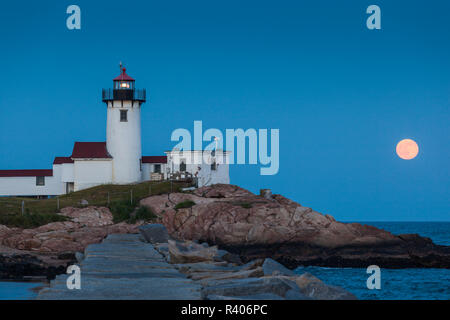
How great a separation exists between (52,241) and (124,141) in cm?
2442

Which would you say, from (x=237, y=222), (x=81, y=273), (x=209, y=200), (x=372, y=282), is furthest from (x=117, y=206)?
(x=81, y=273)

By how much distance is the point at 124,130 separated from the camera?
54.3 m

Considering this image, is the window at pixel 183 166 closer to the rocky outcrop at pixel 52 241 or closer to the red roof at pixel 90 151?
the red roof at pixel 90 151

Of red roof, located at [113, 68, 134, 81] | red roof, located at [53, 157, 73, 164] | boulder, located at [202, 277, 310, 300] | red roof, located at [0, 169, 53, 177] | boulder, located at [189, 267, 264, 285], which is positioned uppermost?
red roof, located at [113, 68, 134, 81]

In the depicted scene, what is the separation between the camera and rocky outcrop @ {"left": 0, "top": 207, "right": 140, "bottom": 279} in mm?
23875

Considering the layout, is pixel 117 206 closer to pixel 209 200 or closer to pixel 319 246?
pixel 209 200

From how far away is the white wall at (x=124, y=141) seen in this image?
5391cm

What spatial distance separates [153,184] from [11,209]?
12789 mm

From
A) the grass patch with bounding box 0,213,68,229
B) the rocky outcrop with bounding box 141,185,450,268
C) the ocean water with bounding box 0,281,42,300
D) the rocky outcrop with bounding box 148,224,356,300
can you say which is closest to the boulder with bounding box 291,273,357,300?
the rocky outcrop with bounding box 148,224,356,300

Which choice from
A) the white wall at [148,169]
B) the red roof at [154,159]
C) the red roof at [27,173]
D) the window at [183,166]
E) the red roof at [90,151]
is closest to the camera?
the window at [183,166]

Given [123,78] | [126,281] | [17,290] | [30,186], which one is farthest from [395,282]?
[30,186]

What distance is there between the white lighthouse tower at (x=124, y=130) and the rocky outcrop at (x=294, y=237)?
48.9 feet

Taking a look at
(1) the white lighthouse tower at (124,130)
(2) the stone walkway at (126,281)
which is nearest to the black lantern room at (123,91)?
(1) the white lighthouse tower at (124,130)

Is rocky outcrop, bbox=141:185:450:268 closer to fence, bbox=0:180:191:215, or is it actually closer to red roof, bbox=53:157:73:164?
fence, bbox=0:180:191:215
